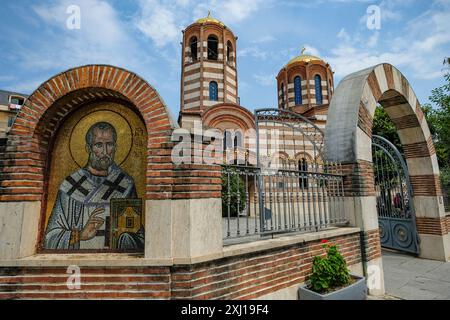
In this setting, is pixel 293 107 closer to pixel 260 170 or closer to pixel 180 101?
pixel 180 101

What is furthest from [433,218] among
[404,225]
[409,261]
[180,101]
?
[180,101]

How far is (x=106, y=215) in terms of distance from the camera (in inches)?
136

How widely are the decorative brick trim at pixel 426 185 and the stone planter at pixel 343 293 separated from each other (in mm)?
5264

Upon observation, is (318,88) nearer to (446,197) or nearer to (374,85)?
(446,197)

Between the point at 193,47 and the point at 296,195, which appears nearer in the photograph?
the point at 296,195

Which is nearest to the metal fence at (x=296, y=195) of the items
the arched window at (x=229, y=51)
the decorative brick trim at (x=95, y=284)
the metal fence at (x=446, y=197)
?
the decorative brick trim at (x=95, y=284)

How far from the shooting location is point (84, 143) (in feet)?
12.0

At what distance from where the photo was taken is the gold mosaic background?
3.54 meters

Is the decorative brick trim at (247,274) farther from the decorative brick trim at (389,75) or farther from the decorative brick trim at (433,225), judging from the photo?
the decorative brick trim at (433,225)

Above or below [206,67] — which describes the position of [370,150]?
below

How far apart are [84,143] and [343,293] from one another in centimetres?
446

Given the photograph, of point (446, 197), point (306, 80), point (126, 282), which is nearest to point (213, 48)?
point (306, 80)

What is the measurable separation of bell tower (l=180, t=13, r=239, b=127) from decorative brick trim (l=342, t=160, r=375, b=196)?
14707 mm
